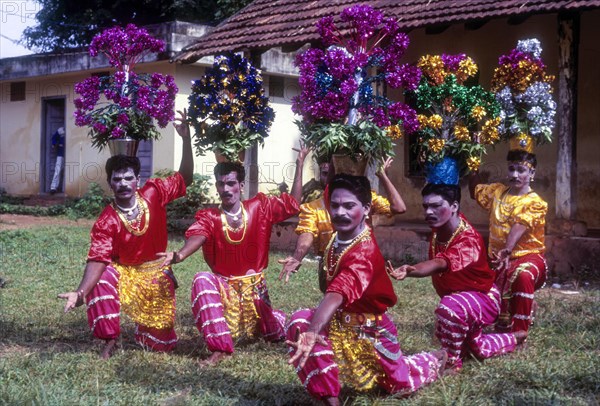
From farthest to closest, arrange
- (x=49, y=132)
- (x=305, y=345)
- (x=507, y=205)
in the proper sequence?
(x=49, y=132)
(x=507, y=205)
(x=305, y=345)

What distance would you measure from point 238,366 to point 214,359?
22 centimetres

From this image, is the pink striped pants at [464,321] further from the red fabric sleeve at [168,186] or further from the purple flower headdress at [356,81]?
the red fabric sleeve at [168,186]

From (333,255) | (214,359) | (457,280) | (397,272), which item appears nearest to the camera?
(397,272)

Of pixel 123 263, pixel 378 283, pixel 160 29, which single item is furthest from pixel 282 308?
pixel 160 29

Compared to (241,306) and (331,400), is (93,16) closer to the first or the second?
(241,306)

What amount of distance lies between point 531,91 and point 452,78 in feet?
3.20

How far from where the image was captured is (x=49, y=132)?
1955 centimetres

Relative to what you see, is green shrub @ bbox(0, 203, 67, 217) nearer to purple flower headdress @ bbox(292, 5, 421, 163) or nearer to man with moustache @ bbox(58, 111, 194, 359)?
man with moustache @ bbox(58, 111, 194, 359)

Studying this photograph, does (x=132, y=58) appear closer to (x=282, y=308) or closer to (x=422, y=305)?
(x=282, y=308)

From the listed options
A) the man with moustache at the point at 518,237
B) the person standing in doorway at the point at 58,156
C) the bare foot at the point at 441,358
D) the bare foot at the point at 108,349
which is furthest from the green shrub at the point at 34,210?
the bare foot at the point at 441,358

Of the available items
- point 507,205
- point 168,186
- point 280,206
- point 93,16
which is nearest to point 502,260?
point 507,205

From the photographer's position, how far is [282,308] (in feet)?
26.5

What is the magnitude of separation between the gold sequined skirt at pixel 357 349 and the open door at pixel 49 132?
52.8 feet

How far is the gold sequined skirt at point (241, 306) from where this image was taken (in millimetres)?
6344
